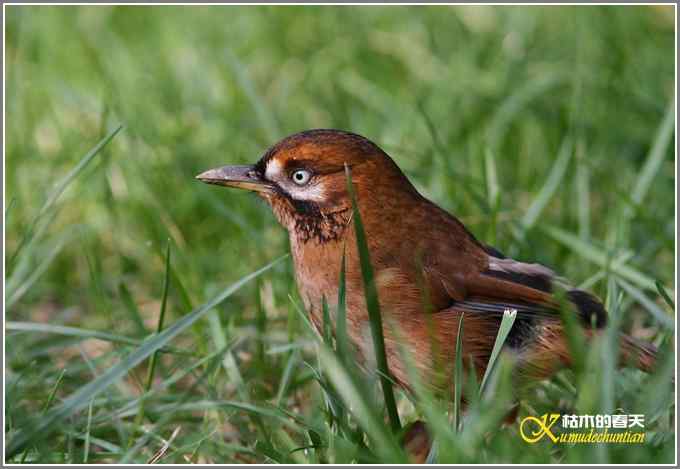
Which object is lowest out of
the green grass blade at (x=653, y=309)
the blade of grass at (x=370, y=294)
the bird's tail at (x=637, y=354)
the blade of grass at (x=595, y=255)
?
the bird's tail at (x=637, y=354)

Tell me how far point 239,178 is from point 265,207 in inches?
9.2

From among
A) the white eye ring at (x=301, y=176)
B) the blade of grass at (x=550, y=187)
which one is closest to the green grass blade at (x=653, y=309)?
the blade of grass at (x=550, y=187)

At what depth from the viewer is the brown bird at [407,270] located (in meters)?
3.36

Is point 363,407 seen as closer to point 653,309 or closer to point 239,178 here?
point 239,178

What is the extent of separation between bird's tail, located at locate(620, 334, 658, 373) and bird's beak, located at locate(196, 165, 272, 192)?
1400mm

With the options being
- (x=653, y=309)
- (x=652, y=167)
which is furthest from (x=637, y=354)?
(x=652, y=167)

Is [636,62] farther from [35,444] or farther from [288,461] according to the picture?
[35,444]

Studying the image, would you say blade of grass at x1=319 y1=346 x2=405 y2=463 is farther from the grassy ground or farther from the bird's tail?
the bird's tail

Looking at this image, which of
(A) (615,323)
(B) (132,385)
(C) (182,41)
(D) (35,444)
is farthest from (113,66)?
(A) (615,323)

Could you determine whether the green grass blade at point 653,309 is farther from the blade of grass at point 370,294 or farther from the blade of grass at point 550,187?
the blade of grass at point 370,294

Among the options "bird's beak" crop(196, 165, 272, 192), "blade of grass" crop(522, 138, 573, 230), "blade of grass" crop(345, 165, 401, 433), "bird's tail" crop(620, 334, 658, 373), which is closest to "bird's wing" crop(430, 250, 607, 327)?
"bird's tail" crop(620, 334, 658, 373)

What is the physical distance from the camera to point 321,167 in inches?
139

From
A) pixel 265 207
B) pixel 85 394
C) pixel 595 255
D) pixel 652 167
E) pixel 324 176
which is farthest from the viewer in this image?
pixel 652 167

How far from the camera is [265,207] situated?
12.7 feet
